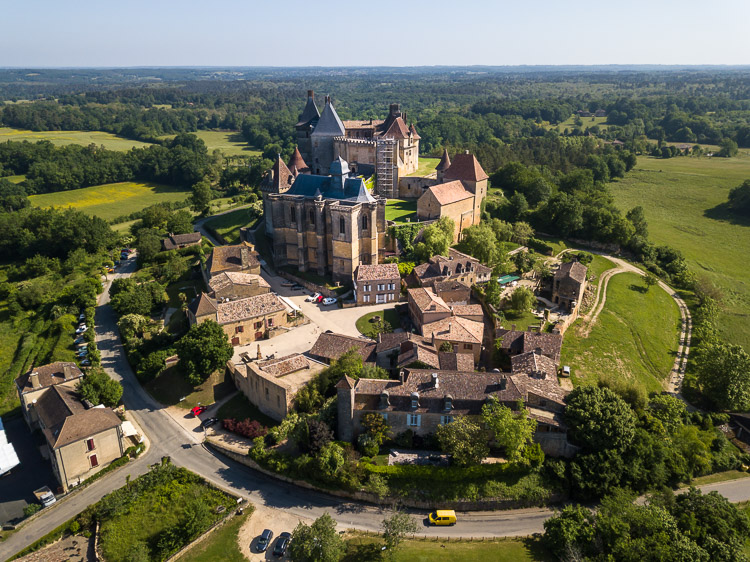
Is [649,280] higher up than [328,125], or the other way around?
[328,125]

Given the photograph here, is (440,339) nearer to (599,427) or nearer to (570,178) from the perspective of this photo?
(599,427)

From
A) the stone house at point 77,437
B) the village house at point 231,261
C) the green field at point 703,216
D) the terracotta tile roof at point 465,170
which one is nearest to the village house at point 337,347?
the stone house at point 77,437

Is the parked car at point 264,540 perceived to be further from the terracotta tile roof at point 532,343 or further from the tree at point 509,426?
the terracotta tile roof at point 532,343

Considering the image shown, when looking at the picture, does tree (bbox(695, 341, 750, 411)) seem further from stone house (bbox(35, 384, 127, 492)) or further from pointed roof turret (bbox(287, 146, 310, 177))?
pointed roof turret (bbox(287, 146, 310, 177))

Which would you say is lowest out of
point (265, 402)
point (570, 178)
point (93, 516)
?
point (93, 516)

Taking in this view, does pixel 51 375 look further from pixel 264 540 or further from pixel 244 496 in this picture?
pixel 264 540

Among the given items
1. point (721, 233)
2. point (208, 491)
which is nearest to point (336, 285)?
point (208, 491)

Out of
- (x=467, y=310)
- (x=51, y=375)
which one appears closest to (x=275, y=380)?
(x=51, y=375)
